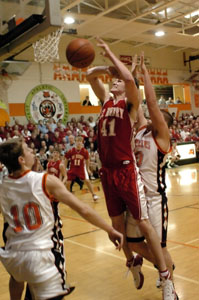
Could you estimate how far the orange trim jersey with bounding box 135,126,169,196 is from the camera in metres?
3.24

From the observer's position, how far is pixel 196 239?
4902mm

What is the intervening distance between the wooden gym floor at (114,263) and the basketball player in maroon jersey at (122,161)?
0.31 metres

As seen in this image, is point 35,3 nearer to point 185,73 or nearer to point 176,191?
point 176,191

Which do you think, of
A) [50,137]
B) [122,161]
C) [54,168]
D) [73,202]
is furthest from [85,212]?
[50,137]

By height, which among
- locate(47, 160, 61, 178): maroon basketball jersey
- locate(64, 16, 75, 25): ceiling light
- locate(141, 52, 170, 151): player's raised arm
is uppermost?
locate(64, 16, 75, 25): ceiling light

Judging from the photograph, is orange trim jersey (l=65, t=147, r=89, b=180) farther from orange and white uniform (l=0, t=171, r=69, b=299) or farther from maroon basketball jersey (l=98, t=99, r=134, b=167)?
orange and white uniform (l=0, t=171, r=69, b=299)

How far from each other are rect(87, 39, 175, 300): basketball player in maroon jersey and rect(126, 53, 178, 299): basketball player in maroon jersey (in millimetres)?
105

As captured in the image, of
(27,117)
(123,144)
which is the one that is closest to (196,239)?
(123,144)

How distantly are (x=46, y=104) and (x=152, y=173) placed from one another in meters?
14.3

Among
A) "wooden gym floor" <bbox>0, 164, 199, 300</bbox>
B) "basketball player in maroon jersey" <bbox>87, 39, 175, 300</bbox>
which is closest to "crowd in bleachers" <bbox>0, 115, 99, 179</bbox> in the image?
"wooden gym floor" <bbox>0, 164, 199, 300</bbox>

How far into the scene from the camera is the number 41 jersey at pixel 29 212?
7.22ft

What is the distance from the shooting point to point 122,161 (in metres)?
3.15

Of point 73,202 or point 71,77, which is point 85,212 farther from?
point 71,77

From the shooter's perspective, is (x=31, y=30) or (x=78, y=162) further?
(x=78, y=162)
